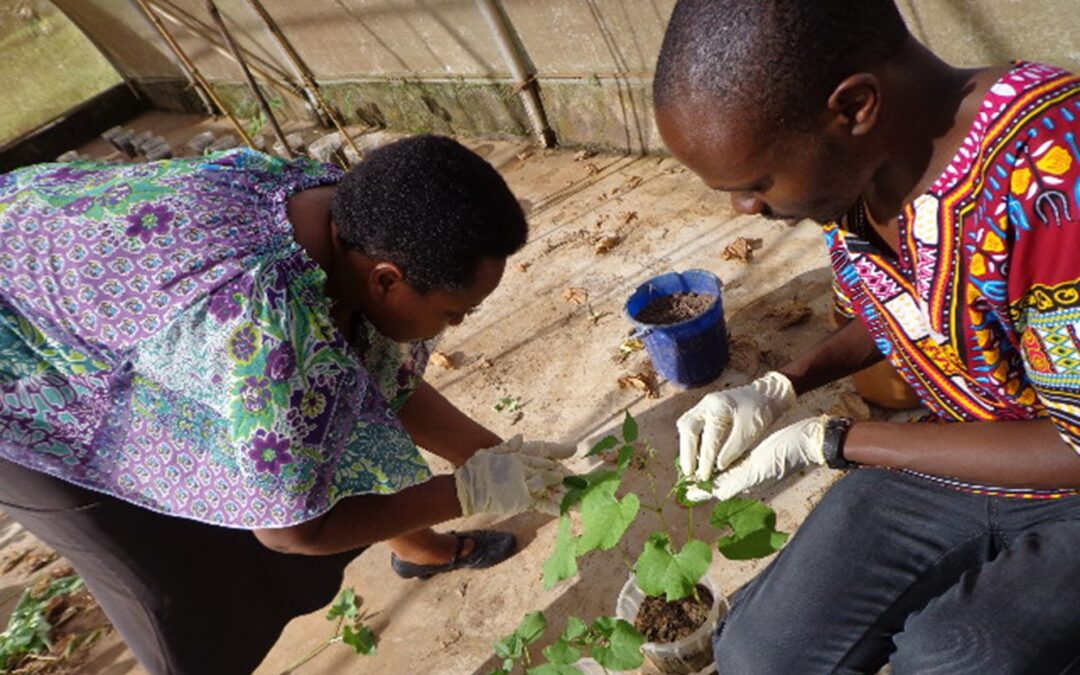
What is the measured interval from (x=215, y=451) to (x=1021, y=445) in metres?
1.70

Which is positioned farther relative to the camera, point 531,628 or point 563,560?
point 531,628

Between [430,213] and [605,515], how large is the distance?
85 cm

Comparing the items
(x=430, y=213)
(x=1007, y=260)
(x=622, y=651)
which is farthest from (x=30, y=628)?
(x=1007, y=260)

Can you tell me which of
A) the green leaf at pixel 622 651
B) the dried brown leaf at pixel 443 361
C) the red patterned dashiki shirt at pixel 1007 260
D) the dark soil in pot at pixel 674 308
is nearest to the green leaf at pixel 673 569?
the green leaf at pixel 622 651

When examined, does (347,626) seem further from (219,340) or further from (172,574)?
(219,340)

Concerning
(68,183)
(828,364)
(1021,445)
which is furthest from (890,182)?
(68,183)

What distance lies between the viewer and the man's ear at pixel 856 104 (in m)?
1.13

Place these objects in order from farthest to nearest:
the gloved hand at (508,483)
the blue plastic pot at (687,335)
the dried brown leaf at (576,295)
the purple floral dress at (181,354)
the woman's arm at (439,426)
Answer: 1. the dried brown leaf at (576,295)
2. the blue plastic pot at (687,335)
3. the woman's arm at (439,426)
4. the gloved hand at (508,483)
5. the purple floral dress at (181,354)

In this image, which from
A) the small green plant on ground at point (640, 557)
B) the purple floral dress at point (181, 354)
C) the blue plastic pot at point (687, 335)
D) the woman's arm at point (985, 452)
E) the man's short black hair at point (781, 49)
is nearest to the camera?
the man's short black hair at point (781, 49)

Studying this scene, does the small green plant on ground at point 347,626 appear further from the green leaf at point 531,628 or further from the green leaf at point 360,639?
the green leaf at point 531,628

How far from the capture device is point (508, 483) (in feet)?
6.84

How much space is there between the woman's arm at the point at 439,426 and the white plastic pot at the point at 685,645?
83cm

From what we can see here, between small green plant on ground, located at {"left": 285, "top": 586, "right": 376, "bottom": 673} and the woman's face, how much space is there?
59.9 inches

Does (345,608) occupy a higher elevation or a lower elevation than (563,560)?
lower
